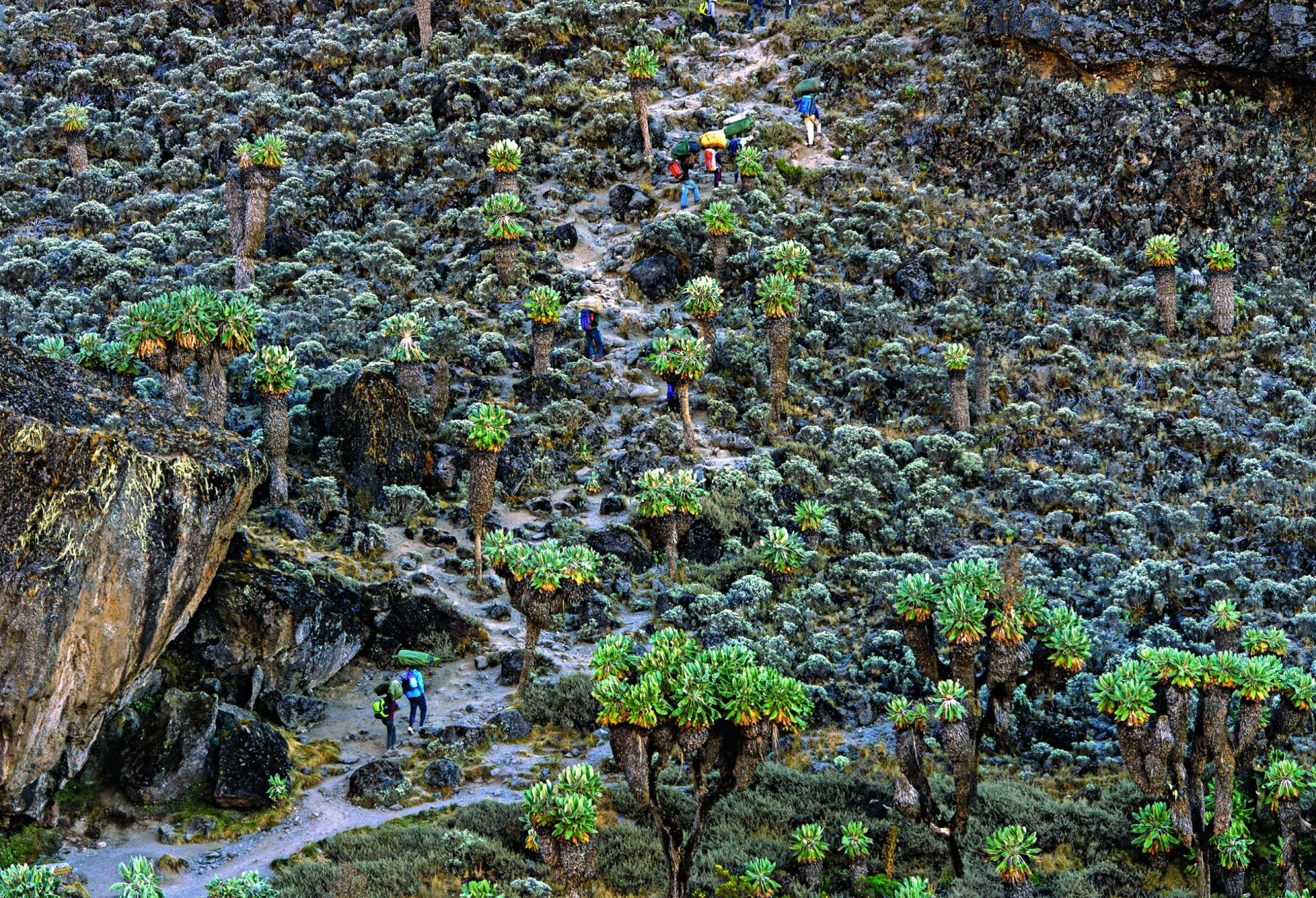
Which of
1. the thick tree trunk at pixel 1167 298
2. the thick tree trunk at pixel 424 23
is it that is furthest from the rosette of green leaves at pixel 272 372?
the thick tree trunk at pixel 424 23

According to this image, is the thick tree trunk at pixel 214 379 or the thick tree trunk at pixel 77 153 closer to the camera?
the thick tree trunk at pixel 214 379

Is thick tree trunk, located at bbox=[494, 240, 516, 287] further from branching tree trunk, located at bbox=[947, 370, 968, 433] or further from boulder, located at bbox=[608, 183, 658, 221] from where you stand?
branching tree trunk, located at bbox=[947, 370, 968, 433]

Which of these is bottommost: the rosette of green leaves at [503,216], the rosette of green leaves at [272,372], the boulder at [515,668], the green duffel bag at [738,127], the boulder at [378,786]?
the boulder at [515,668]

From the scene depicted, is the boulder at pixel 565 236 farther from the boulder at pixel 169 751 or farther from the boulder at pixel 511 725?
the boulder at pixel 169 751

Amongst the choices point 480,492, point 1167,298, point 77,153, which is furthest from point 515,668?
point 77,153

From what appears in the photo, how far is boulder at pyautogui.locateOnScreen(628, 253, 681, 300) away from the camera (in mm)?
49594

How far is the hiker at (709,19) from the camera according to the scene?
65312mm

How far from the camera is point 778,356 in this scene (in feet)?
139

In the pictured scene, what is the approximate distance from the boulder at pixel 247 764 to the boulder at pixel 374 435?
10973 mm

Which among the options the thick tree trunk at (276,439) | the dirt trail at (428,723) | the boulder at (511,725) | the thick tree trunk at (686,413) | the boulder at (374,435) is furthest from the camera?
the thick tree trunk at (686,413)

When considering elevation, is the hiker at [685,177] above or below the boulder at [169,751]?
above

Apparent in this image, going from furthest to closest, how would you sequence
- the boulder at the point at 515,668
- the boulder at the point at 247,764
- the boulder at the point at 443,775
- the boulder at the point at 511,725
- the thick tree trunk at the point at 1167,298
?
the thick tree trunk at the point at 1167,298, the boulder at the point at 515,668, the boulder at the point at 511,725, the boulder at the point at 443,775, the boulder at the point at 247,764

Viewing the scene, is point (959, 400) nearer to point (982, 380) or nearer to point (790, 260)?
point (982, 380)

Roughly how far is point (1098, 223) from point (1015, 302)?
20.0 feet
